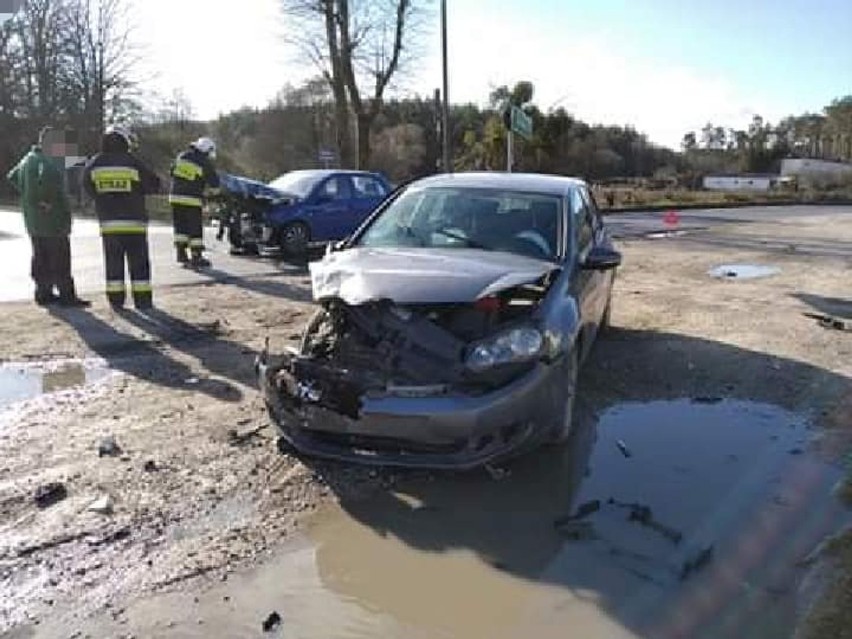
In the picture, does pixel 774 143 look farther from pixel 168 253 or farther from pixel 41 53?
pixel 168 253

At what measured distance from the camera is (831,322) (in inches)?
374

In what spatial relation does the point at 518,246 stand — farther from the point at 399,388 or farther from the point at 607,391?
the point at 399,388

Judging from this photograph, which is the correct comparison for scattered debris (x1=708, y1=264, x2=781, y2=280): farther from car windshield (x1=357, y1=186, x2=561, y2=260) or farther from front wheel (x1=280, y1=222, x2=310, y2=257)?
car windshield (x1=357, y1=186, x2=561, y2=260)

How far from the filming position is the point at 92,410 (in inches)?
229

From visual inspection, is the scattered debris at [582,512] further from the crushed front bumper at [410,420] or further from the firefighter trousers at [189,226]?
the firefighter trousers at [189,226]

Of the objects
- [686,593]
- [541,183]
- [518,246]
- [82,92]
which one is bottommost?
[686,593]

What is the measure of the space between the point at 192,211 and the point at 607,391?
27.7 ft

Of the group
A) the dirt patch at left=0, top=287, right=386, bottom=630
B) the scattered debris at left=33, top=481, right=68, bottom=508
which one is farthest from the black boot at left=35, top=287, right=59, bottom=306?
the scattered debris at left=33, top=481, right=68, bottom=508

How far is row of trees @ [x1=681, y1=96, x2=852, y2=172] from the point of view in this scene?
8250 cm

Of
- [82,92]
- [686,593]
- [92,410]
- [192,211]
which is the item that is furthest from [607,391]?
[82,92]

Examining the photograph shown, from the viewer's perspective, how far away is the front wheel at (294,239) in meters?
14.6

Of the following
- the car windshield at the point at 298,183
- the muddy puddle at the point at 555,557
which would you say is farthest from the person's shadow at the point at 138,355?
the car windshield at the point at 298,183

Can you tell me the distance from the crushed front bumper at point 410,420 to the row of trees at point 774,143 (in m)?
79.6

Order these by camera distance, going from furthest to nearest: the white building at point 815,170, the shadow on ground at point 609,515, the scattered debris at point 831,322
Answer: the white building at point 815,170 < the scattered debris at point 831,322 < the shadow on ground at point 609,515
